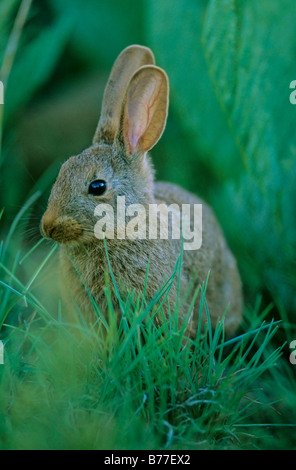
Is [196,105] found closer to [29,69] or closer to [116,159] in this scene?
[29,69]

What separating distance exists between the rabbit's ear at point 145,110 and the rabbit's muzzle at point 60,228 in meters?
0.43

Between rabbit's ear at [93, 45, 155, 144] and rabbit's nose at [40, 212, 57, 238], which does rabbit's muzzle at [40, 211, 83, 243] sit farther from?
rabbit's ear at [93, 45, 155, 144]

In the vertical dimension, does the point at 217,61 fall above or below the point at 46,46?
below

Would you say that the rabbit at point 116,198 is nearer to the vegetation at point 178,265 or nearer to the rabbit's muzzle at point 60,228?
the rabbit's muzzle at point 60,228

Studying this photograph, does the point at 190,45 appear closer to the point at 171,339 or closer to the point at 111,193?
the point at 111,193

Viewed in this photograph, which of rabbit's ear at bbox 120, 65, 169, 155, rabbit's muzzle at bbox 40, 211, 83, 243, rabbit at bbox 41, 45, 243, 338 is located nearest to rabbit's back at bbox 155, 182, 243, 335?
rabbit at bbox 41, 45, 243, 338

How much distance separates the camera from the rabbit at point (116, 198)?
2.17m

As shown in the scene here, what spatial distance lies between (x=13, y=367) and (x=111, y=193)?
0.77 meters

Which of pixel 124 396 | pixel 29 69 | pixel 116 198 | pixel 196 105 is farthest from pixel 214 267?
pixel 29 69

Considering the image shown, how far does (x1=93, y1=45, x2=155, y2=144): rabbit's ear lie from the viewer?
2.54 meters

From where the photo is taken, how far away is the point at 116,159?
2.33m

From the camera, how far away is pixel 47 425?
1.66 m

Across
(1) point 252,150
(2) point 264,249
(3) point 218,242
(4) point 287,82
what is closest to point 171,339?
(3) point 218,242
